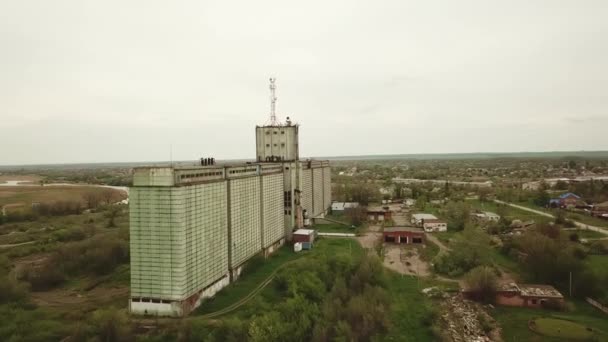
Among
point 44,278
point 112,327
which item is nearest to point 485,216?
point 112,327

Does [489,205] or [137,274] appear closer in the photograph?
[137,274]

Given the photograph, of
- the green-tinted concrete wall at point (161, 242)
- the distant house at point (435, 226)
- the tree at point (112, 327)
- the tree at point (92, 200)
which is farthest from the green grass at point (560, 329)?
the tree at point (92, 200)

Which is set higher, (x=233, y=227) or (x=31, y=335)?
(x=233, y=227)

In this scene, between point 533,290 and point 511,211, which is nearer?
point 533,290

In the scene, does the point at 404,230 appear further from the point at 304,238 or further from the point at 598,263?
the point at 598,263

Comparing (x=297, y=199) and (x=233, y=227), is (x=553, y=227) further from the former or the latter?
(x=233, y=227)

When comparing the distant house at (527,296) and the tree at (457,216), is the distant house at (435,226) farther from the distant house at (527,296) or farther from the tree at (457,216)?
the distant house at (527,296)

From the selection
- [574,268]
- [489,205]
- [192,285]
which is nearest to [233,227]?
[192,285]
